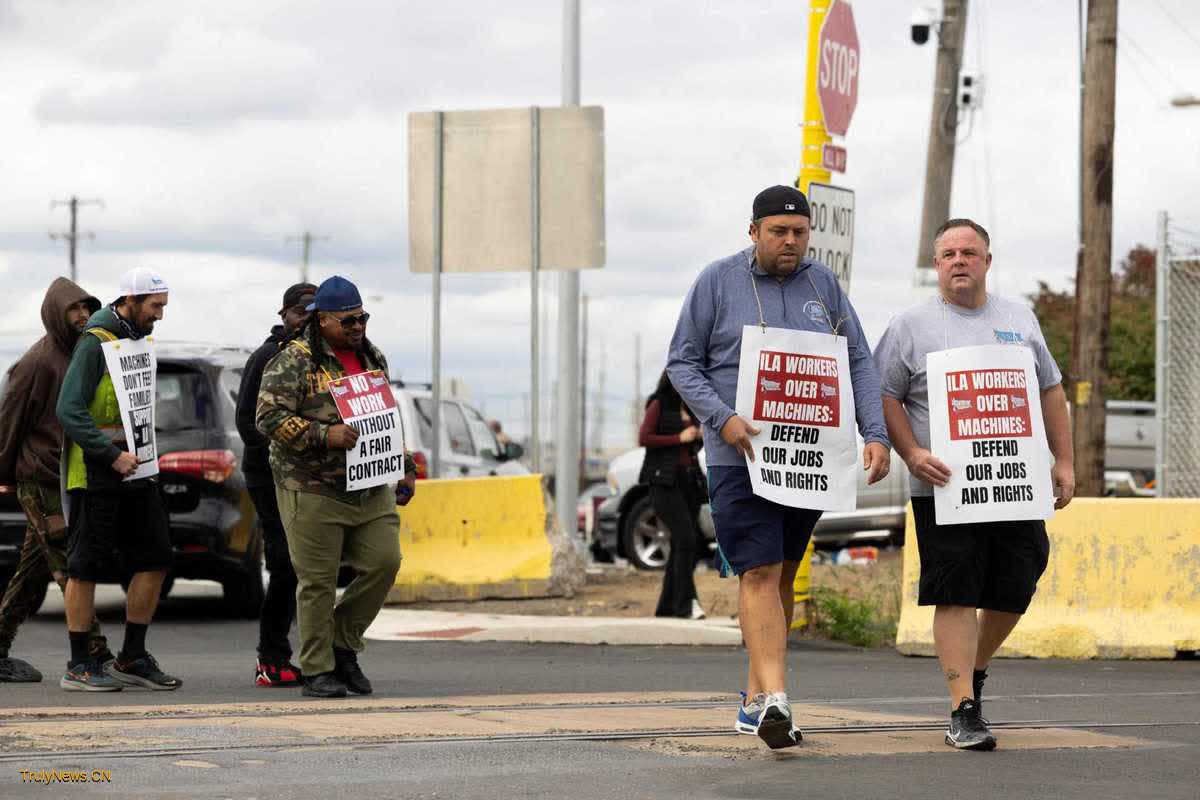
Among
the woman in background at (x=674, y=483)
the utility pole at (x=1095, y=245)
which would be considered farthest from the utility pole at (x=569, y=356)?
the utility pole at (x=1095, y=245)

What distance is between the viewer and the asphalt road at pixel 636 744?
5793 millimetres

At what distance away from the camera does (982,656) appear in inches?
283

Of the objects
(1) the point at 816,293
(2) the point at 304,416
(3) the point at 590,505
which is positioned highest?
(1) the point at 816,293

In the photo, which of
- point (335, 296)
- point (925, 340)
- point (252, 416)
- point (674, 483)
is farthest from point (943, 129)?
point (925, 340)

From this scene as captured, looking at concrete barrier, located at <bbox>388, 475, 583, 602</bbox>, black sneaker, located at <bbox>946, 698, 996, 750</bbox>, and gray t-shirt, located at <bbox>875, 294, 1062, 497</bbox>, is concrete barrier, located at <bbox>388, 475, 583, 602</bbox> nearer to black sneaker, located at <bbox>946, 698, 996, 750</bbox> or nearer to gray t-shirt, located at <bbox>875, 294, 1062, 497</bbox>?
gray t-shirt, located at <bbox>875, 294, 1062, 497</bbox>

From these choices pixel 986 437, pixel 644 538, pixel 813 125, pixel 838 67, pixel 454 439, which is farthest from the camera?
pixel 644 538

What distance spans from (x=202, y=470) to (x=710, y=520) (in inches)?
303

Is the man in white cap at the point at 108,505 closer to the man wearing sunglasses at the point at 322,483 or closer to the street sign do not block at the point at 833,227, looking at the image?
the man wearing sunglasses at the point at 322,483

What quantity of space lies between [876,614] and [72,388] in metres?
5.65

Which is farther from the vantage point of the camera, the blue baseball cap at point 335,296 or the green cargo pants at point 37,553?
the green cargo pants at point 37,553

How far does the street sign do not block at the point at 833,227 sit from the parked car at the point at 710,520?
26.2ft

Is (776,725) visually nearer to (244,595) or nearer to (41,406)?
(41,406)

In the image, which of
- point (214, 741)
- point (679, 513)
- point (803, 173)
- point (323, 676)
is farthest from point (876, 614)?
point (214, 741)

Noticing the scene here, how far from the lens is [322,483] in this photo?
8.42m
